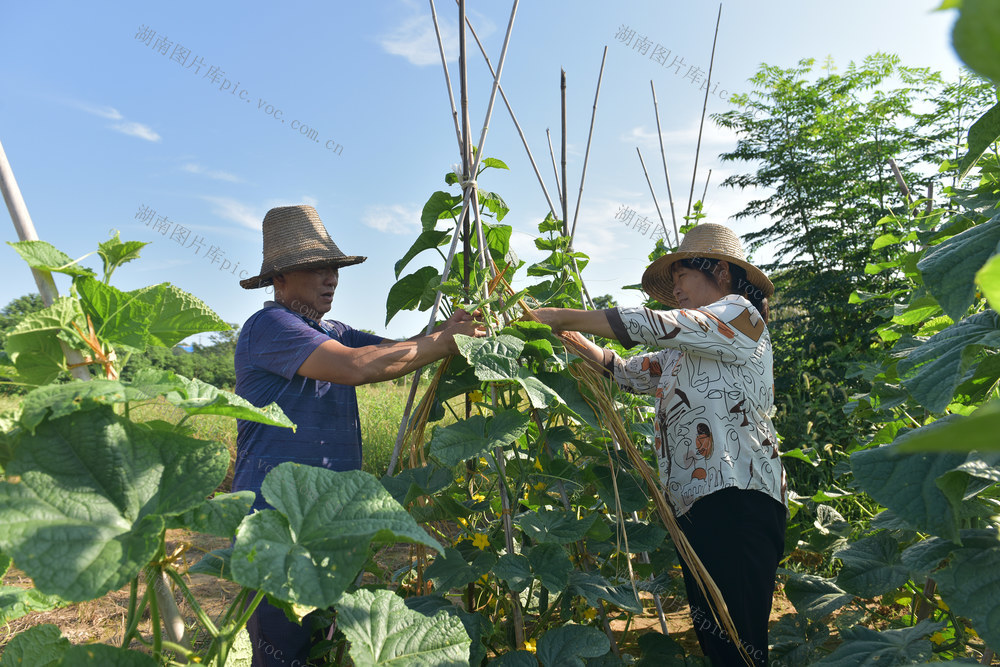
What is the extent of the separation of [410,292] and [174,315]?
1.12 m

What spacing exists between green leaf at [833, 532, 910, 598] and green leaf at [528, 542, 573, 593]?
35.9 inches

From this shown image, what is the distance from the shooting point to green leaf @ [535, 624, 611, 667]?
1.35 metres

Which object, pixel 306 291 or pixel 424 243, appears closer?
pixel 424 243

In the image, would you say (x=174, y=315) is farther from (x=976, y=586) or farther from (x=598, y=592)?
(x=976, y=586)

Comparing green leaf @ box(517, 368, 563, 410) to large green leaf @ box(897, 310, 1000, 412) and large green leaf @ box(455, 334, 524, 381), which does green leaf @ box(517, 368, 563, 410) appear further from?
large green leaf @ box(897, 310, 1000, 412)

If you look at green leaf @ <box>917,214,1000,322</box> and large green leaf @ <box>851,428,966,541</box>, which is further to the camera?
large green leaf @ <box>851,428,966,541</box>

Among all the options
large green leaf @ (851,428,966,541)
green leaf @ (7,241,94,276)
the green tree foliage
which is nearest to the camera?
green leaf @ (7,241,94,276)

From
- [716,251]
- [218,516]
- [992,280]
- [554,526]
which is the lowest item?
[554,526]

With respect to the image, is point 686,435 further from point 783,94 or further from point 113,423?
point 783,94

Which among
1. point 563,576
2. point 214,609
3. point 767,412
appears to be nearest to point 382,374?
point 563,576

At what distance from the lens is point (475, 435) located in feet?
4.88

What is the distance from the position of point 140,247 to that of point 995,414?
0.95 meters

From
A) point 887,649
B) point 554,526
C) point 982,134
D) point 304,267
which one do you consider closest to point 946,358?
point 982,134

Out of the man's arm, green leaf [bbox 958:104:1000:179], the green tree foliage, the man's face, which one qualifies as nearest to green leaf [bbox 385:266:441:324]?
the man's arm
